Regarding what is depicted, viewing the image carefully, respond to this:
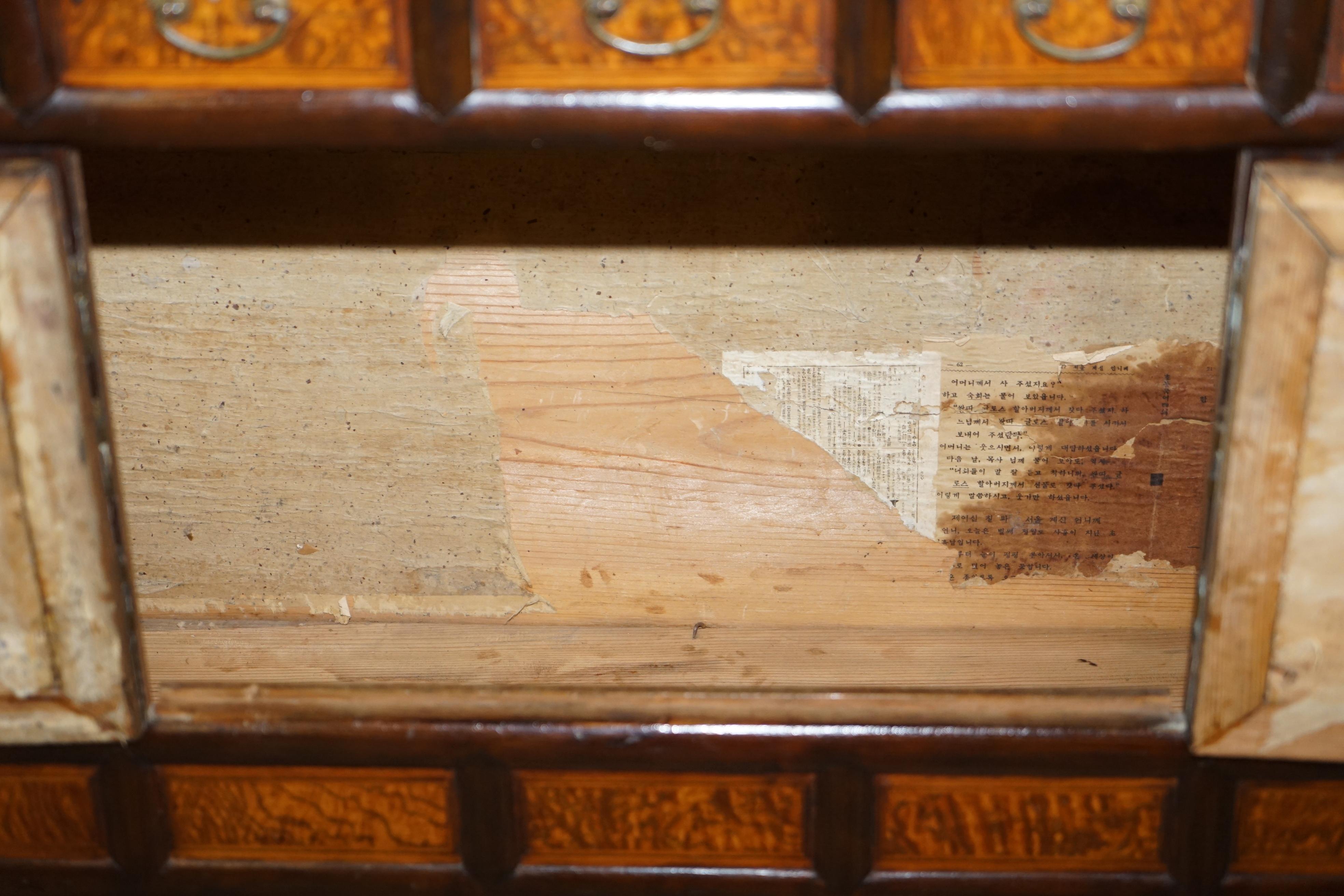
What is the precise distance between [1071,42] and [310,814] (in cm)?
110

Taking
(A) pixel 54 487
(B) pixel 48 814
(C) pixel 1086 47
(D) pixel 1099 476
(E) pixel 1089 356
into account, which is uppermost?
(C) pixel 1086 47

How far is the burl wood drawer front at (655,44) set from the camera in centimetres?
83

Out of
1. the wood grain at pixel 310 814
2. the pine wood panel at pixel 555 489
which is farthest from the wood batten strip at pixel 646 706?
the pine wood panel at pixel 555 489

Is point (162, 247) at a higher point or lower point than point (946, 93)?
lower

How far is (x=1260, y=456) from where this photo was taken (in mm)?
880

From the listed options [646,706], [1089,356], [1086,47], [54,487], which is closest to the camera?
[1086,47]

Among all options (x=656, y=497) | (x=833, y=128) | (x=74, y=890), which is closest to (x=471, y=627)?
(x=656, y=497)

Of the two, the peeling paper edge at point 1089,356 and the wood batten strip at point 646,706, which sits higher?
the peeling paper edge at point 1089,356

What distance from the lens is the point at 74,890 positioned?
1.13 m

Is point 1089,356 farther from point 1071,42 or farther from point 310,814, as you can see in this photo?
point 310,814

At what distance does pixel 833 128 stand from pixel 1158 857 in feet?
2.81

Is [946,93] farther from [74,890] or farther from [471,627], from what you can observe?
[74,890]

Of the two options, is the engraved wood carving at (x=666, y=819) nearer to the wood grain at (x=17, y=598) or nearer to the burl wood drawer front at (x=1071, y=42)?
the wood grain at (x=17, y=598)

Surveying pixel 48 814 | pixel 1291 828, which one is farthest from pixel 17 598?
pixel 1291 828
